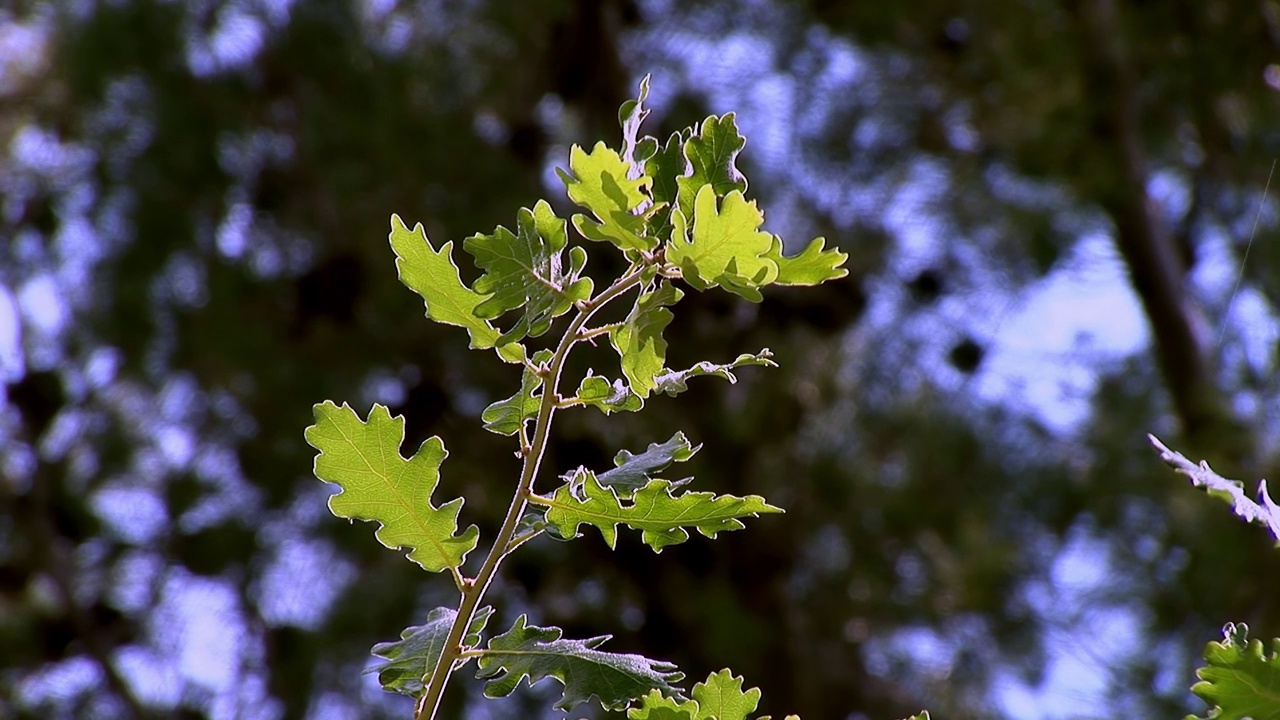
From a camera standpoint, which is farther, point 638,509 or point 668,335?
point 668,335

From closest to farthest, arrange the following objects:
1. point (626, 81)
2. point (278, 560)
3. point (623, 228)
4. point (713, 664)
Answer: point (623, 228) < point (713, 664) < point (626, 81) < point (278, 560)

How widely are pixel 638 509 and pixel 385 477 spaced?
0.09 meters

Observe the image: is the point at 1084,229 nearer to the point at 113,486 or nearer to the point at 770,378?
the point at 770,378

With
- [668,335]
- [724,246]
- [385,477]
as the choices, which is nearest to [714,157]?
[724,246]

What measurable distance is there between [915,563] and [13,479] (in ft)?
6.18

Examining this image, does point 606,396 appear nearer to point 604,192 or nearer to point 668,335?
point 604,192

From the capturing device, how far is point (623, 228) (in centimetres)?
44

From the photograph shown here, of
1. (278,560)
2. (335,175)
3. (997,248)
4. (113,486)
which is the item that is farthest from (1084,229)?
(113,486)

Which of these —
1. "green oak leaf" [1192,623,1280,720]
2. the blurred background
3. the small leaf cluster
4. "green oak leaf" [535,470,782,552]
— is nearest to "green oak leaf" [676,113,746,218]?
the small leaf cluster

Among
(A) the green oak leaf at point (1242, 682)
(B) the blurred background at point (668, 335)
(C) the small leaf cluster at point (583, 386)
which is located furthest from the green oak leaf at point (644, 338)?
(B) the blurred background at point (668, 335)

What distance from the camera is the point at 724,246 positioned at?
0.44 meters

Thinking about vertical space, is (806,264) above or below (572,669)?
above

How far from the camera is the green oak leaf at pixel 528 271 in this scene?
1.58 feet

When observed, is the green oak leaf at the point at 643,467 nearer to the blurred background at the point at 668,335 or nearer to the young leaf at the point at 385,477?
the young leaf at the point at 385,477
